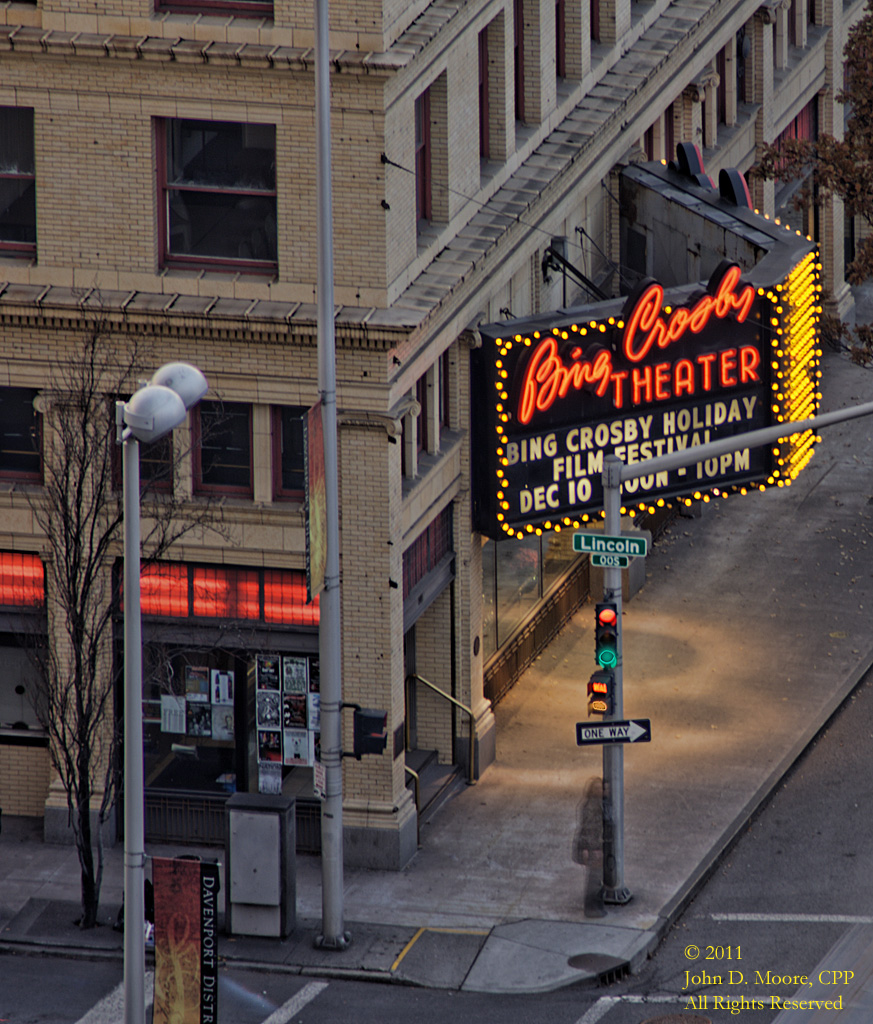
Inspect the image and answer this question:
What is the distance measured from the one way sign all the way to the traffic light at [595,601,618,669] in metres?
0.77

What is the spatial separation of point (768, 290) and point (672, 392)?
2.37m

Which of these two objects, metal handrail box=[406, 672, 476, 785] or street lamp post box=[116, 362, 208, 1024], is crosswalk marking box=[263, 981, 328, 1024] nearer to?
street lamp post box=[116, 362, 208, 1024]

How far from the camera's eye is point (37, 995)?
2852cm

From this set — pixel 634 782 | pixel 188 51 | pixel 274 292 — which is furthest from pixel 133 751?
pixel 634 782

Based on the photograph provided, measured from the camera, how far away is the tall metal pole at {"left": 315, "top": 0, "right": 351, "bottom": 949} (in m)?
26.9

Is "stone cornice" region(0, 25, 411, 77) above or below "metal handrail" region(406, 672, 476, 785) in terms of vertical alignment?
above

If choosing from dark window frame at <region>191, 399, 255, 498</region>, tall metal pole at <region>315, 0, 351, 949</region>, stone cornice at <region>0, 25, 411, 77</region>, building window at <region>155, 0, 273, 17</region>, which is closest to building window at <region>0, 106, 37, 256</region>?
stone cornice at <region>0, 25, 411, 77</region>

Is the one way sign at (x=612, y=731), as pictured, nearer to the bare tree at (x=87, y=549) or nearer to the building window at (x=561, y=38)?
the bare tree at (x=87, y=549)

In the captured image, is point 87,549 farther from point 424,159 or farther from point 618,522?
point 618,522

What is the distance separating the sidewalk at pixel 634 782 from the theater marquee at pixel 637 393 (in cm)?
354

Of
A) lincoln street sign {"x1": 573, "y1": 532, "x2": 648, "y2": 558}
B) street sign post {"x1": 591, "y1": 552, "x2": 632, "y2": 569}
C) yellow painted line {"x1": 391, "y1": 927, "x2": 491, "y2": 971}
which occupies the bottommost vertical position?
yellow painted line {"x1": 391, "y1": 927, "x2": 491, "y2": 971}

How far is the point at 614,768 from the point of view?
98.8 feet

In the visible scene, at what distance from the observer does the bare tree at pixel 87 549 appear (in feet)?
97.3

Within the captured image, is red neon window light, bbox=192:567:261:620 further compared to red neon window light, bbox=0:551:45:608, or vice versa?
red neon window light, bbox=0:551:45:608
